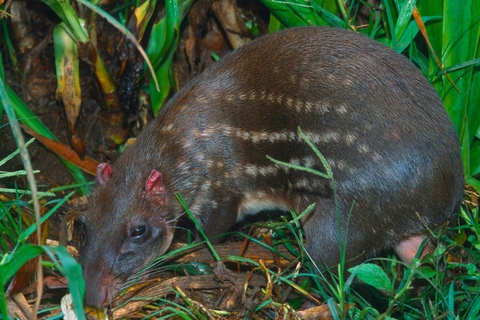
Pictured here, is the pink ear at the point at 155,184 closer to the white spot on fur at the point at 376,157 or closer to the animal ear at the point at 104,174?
the animal ear at the point at 104,174

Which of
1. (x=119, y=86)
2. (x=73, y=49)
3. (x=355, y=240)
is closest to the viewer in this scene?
(x=355, y=240)

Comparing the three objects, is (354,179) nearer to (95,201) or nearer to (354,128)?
(354,128)

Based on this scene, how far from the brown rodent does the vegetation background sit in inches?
8.8

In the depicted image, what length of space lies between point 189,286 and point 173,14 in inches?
68.5

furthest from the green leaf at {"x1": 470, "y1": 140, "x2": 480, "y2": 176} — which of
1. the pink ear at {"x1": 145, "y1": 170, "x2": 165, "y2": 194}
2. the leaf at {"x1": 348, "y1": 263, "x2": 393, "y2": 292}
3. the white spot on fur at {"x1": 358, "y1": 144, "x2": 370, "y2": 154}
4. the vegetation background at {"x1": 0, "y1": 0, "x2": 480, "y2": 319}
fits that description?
the pink ear at {"x1": 145, "y1": 170, "x2": 165, "y2": 194}

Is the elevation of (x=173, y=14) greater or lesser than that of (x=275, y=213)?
greater

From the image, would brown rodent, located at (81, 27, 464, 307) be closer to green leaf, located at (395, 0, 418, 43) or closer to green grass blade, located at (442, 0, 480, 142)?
green leaf, located at (395, 0, 418, 43)

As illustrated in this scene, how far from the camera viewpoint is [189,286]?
3002mm

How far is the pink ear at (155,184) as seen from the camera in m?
2.90

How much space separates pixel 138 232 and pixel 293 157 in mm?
996

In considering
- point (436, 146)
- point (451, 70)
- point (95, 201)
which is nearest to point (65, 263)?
point (95, 201)

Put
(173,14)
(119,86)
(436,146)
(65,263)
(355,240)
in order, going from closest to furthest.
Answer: (65,263)
(436,146)
(355,240)
(173,14)
(119,86)

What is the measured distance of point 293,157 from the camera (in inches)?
122

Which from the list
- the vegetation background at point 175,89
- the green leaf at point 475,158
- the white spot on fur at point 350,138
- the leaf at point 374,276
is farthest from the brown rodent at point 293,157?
the green leaf at point 475,158
